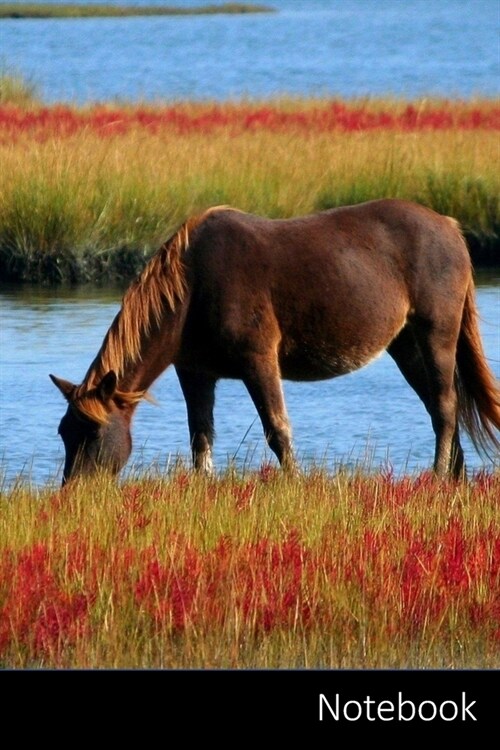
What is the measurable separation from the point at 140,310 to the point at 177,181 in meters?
8.40

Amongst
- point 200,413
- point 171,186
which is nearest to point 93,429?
point 200,413

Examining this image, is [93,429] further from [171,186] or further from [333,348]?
[171,186]

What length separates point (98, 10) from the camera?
88.2m

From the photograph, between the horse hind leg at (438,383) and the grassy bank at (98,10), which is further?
the grassy bank at (98,10)

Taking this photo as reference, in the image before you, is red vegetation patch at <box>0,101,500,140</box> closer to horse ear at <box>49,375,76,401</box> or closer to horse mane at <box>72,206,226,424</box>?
horse mane at <box>72,206,226,424</box>

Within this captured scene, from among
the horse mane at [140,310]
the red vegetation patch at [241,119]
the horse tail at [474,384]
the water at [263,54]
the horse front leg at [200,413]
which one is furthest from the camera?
the water at [263,54]

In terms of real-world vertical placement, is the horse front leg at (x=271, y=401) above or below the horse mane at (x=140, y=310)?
below

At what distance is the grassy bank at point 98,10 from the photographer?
77375 millimetres

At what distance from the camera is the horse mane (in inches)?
261

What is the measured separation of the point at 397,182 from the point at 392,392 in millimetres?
5192

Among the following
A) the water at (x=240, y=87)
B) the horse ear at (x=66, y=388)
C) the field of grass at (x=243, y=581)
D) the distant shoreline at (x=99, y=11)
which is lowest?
the distant shoreline at (x=99, y=11)

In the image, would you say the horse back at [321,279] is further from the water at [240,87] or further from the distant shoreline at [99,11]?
the distant shoreline at [99,11]

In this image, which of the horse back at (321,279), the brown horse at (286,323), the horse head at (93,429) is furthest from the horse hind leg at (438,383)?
the horse head at (93,429)
